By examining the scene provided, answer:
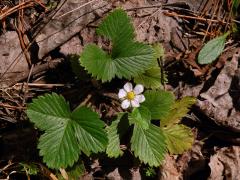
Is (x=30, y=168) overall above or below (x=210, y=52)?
below

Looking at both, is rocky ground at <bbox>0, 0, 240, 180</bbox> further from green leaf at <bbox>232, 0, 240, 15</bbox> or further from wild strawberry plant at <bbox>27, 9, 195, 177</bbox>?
green leaf at <bbox>232, 0, 240, 15</bbox>

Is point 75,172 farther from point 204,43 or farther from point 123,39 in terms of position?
point 204,43

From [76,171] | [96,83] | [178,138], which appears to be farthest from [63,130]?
[178,138]

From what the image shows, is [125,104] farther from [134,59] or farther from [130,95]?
[134,59]

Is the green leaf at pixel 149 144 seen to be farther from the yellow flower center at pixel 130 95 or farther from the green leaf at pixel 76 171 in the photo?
the green leaf at pixel 76 171

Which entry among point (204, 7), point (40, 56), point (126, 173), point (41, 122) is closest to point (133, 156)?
point (126, 173)

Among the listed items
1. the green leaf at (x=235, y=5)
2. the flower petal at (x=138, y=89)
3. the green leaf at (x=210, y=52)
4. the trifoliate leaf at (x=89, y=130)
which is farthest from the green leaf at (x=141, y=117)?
the green leaf at (x=235, y=5)

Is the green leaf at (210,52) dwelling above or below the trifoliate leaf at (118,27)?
below
